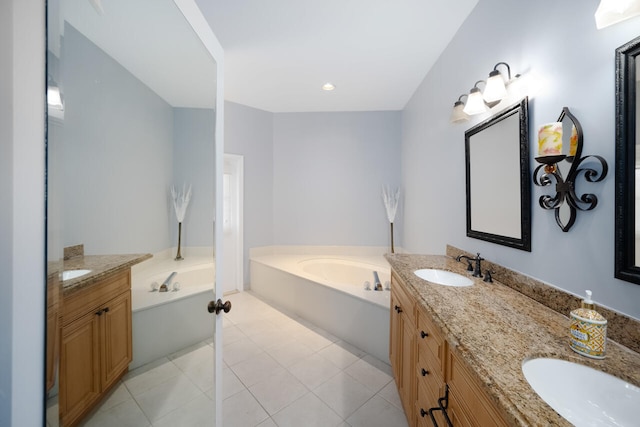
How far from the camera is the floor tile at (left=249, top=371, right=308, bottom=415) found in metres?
1.64

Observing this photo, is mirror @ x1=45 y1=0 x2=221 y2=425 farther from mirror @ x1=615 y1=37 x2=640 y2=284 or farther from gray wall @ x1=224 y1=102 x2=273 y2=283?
gray wall @ x1=224 y1=102 x2=273 y2=283

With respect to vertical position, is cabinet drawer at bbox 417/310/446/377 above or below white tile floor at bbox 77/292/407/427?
above

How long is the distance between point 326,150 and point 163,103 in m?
2.94

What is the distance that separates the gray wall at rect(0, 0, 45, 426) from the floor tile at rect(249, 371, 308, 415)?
1.46 m

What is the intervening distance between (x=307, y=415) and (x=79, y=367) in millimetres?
1423

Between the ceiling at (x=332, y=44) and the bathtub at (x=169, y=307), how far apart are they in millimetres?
1822

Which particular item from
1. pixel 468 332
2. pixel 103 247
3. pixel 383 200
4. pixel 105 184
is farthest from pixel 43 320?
pixel 383 200

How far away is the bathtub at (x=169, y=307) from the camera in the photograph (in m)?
0.77

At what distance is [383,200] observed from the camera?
3.57 meters

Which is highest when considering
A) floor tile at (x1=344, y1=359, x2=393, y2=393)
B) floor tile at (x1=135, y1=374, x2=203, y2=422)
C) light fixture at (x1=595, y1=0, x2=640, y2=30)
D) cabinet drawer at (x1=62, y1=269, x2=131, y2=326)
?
light fixture at (x1=595, y1=0, x2=640, y2=30)

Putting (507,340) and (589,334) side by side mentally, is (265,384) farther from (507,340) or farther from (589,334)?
(589,334)

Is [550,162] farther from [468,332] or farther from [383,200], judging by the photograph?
[383,200]

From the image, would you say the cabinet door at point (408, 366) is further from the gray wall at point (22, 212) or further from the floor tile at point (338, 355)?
the gray wall at point (22, 212)

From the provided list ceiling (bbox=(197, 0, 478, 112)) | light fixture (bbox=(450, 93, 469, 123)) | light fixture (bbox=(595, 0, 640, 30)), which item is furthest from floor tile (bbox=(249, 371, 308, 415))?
ceiling (bbox=(197, 0, 478, 112))
